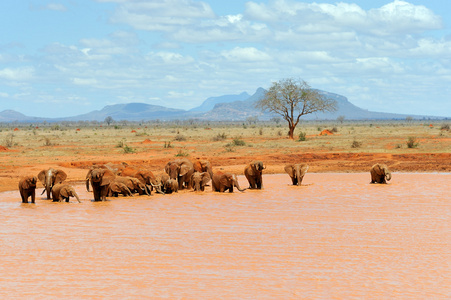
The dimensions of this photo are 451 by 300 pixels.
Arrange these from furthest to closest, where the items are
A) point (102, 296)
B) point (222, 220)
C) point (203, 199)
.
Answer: point (203, 199)
point (222, 220)
point (102, 296)

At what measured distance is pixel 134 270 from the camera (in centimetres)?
891

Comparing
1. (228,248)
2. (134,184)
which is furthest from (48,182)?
(228,248)

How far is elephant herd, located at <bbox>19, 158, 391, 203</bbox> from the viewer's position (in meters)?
15.9

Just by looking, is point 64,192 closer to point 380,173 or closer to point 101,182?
point 101,182

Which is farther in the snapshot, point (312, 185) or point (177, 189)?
point (312, 185)

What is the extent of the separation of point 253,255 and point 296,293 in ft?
6.94

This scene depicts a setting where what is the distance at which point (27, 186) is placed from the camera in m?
15.4

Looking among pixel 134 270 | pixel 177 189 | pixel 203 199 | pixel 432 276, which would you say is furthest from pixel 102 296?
pixel 177 189

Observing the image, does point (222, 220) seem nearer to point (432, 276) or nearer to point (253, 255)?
point (253, 255)

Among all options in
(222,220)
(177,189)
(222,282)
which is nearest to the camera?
(222,282)

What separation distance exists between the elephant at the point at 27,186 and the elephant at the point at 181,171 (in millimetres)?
5189

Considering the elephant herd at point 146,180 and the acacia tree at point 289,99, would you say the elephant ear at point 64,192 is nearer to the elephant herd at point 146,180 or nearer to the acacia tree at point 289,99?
the elephant herd at point 146,180

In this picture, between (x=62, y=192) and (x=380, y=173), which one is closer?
(x=62, y=192)

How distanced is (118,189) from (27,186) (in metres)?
2.89
